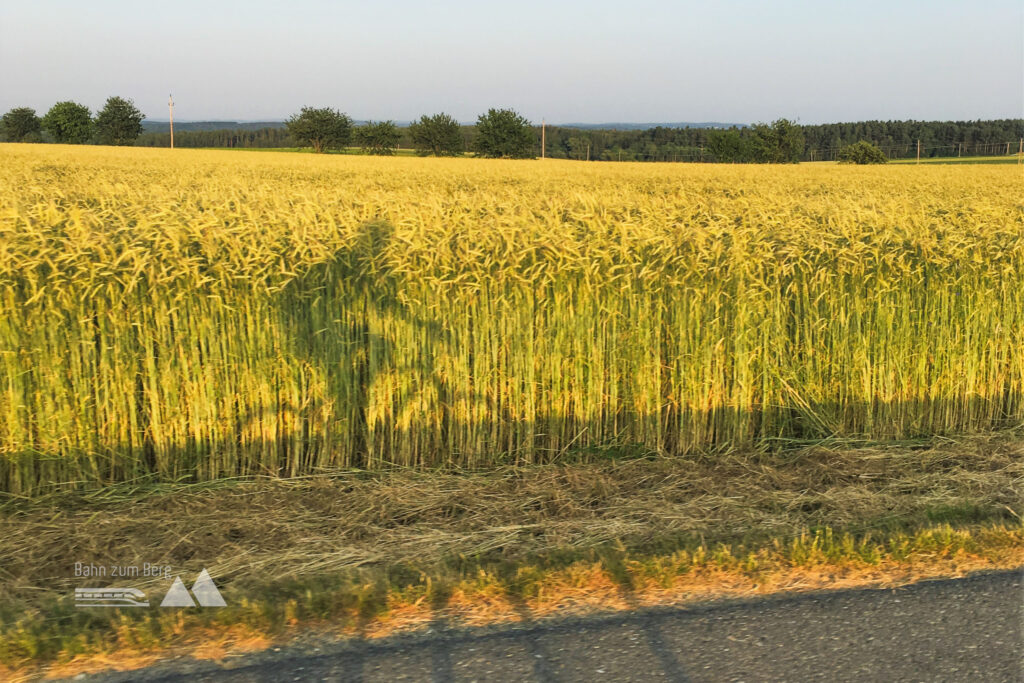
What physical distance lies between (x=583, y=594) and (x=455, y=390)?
1932 millimetres

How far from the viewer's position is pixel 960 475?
453 centimetres

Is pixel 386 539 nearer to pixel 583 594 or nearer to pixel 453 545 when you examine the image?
pixel 453 545

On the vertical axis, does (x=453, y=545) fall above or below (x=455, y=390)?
below

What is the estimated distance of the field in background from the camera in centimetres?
427

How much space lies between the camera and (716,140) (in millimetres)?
67938

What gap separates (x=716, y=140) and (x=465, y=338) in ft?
221

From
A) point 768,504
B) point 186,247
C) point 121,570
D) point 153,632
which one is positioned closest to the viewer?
point 153,632

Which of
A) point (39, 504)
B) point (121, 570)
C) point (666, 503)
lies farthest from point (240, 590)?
point (666, 503)

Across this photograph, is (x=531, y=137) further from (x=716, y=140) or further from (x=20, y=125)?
(x=20, y=125)

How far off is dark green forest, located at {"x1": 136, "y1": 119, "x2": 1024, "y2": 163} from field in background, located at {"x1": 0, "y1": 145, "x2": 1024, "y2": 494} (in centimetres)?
6399

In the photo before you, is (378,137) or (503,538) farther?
(378,137)

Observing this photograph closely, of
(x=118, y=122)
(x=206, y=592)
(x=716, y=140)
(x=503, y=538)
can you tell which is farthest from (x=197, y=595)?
(x=118, y=122)

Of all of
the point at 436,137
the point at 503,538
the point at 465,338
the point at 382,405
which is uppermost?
the point at 436,137

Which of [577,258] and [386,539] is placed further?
[577,258]
